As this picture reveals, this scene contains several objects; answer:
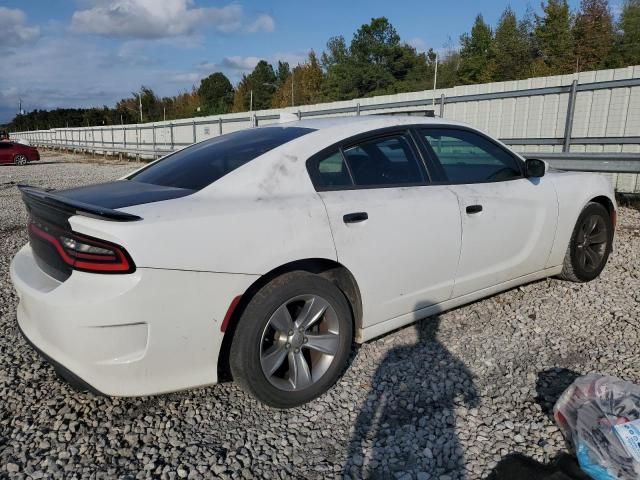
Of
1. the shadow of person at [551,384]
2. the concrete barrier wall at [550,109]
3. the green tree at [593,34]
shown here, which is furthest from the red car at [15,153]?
the green tree at [593,34]

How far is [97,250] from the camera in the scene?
6.89ft

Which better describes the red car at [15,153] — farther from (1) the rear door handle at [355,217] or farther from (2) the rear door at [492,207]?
(1) the rear door handle at [355,217]

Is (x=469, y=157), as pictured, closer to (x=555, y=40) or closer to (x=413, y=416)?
(x=413, y=416)

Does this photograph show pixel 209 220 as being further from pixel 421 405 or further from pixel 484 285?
pixel 484 285

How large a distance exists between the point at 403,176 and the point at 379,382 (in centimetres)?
127

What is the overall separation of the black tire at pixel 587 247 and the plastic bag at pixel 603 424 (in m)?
2.00

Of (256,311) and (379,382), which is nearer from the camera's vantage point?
(256,311)

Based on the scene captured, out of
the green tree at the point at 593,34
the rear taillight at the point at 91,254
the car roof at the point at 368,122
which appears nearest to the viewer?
the rear taillight at the point at 91,254

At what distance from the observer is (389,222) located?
2.79 meters

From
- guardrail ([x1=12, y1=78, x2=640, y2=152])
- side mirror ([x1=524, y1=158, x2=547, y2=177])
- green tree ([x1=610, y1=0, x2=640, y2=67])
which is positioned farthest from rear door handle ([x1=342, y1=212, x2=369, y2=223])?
green tree ([x1=610, y1=0, x2=640, y2=67])

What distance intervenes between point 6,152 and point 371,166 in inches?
1147

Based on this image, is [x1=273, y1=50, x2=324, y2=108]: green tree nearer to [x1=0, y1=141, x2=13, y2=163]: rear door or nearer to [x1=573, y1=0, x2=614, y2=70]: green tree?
[x1=573, y1=0, x2=614, y2=70]: green tree

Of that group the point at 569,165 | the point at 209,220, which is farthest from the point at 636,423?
the point at 569,165

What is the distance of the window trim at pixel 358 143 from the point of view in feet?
8.86
